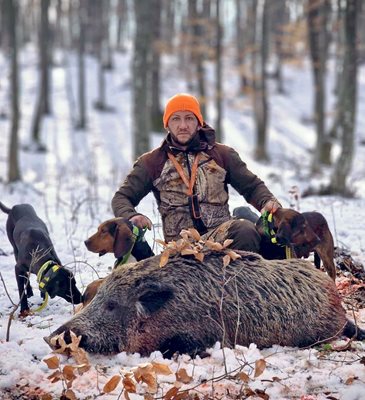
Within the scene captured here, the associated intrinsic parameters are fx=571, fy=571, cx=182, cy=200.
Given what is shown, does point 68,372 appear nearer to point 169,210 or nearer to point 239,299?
point 239,299

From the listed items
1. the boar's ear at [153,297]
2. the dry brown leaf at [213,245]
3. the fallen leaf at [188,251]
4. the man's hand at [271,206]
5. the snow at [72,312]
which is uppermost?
the man's hand at [271,206]

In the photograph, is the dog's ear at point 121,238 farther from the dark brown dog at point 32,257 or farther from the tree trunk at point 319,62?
the tree trunk at point 319,62

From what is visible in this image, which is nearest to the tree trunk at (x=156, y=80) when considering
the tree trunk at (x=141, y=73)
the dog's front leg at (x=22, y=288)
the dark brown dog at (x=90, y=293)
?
the tree trunk at (x=141, y=73)

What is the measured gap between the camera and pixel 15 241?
4727mm

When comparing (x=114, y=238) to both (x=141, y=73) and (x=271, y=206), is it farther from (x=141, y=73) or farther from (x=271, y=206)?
(x=141, y=73)

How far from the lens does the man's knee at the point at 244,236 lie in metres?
4.21

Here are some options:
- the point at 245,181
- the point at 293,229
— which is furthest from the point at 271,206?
the point at 245,181

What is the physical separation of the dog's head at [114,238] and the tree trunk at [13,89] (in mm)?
9056

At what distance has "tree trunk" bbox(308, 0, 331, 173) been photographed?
15.2m

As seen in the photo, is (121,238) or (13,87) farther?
(13,87)

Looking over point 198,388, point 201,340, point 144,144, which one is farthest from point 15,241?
point 144,144

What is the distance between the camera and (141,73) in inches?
438

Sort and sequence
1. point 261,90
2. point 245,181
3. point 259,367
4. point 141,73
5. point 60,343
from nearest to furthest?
point 259,367
point 60,343
point 245,181
point 141,73
point 261,90

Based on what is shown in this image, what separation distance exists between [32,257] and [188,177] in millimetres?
1393
